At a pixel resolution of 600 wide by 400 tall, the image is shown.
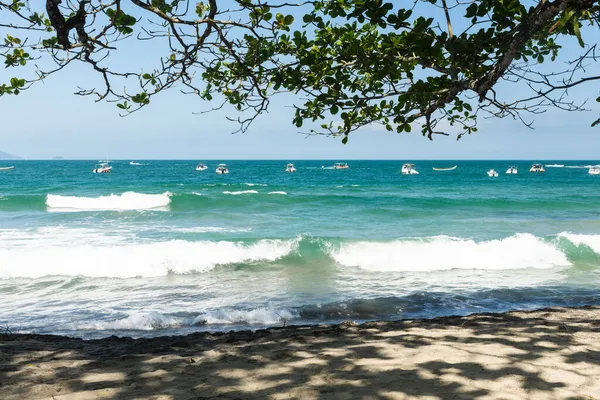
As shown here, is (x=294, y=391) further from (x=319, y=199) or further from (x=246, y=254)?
(x=319, y=199)

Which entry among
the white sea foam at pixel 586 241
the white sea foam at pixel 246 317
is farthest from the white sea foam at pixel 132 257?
the white sea foam at pixel 586 241

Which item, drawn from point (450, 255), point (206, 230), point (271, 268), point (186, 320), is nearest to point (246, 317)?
point (186, 320)

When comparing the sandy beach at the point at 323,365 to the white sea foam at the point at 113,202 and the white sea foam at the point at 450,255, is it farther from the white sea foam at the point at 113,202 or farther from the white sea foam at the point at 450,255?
the white sea foam at the point at 113,202

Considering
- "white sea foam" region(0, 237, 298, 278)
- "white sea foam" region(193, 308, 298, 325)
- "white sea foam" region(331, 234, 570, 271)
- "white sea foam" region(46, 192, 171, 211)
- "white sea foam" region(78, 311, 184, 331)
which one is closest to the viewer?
"white sea foam" region(78, 311, 184, 331)

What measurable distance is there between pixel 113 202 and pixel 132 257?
18329mm

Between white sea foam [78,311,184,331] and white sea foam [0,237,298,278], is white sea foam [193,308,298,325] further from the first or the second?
white sea foam [0,237,298,278]

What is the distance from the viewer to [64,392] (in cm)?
364

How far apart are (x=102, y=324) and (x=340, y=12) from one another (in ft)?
18.7

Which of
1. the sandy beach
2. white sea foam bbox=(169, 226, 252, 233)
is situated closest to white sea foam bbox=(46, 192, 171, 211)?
white sea foam bbox=(169, 226, 252, 233)

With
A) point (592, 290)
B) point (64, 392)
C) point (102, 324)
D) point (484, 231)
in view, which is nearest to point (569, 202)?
point (484, 231)

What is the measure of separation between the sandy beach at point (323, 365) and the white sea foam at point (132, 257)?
6.17 m

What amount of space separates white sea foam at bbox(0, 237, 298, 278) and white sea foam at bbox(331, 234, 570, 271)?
1.99 meters

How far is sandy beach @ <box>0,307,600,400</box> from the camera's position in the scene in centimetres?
357

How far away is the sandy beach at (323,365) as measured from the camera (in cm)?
357
